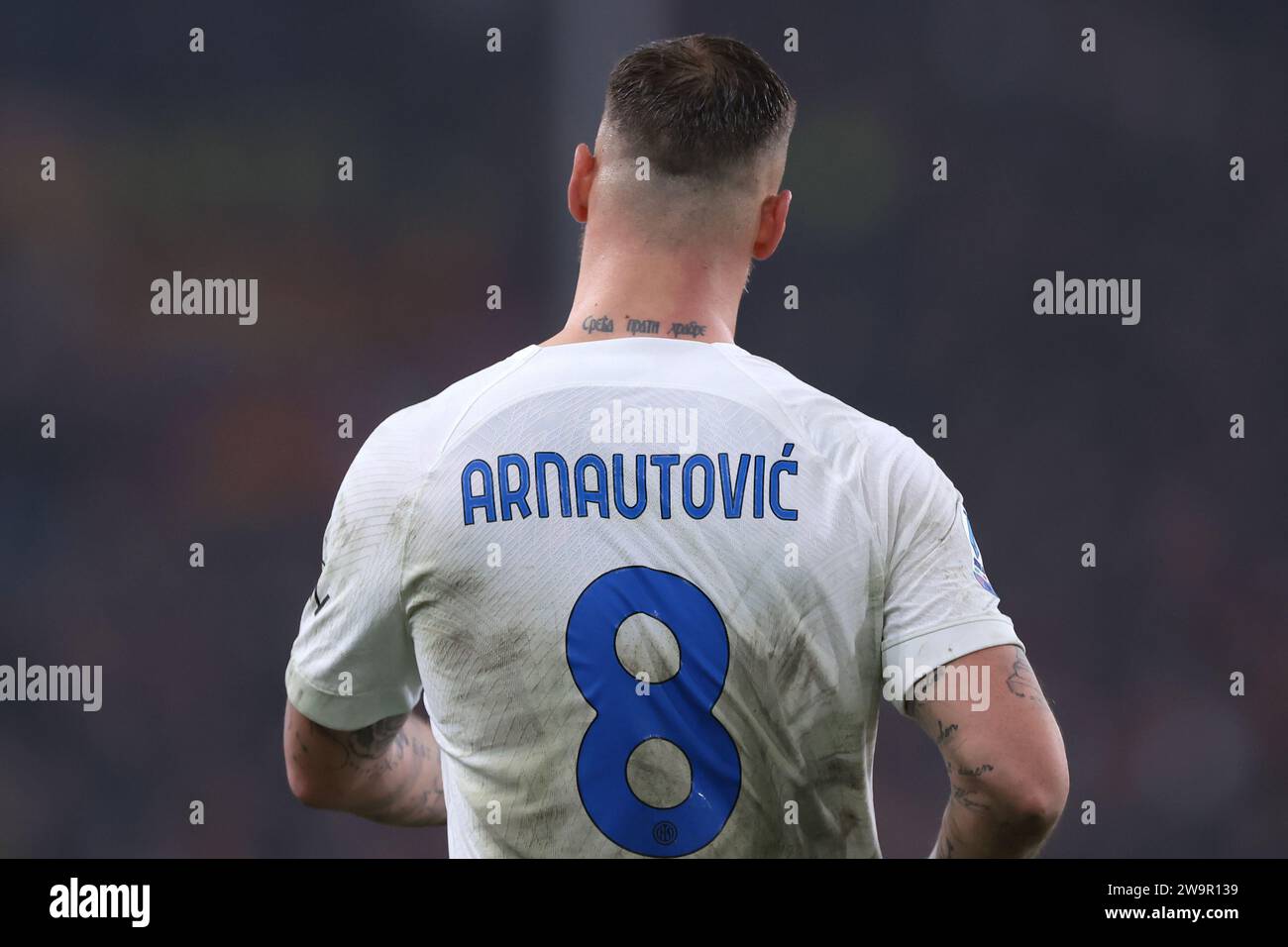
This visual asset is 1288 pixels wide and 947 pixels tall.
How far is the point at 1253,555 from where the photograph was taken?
5520mm

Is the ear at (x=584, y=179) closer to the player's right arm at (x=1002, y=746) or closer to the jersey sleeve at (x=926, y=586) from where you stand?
the jersey sleeve at (x=926, y=586)

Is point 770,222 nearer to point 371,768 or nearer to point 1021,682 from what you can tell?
point 1021,682

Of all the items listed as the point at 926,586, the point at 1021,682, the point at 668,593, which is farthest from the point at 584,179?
the point at 1021,682

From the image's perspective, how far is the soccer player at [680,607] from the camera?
1889mm

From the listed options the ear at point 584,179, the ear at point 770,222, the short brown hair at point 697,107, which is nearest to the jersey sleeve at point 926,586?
the ear at point 770,222

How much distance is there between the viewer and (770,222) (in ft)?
7.13

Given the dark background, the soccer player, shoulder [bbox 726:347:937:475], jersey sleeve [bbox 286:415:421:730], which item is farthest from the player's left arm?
the dark background

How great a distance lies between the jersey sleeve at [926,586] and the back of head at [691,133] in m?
0.51

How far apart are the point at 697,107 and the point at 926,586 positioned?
0.82 metres

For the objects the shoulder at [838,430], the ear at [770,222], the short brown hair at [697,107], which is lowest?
the shoulder at [838,430]

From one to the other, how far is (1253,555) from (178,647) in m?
4.30

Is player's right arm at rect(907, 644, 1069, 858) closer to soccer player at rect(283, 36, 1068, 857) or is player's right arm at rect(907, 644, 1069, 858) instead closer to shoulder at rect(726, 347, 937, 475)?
soccer player at rect(283, 36, 1068, 857)

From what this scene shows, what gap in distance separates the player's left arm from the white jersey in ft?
1.17
